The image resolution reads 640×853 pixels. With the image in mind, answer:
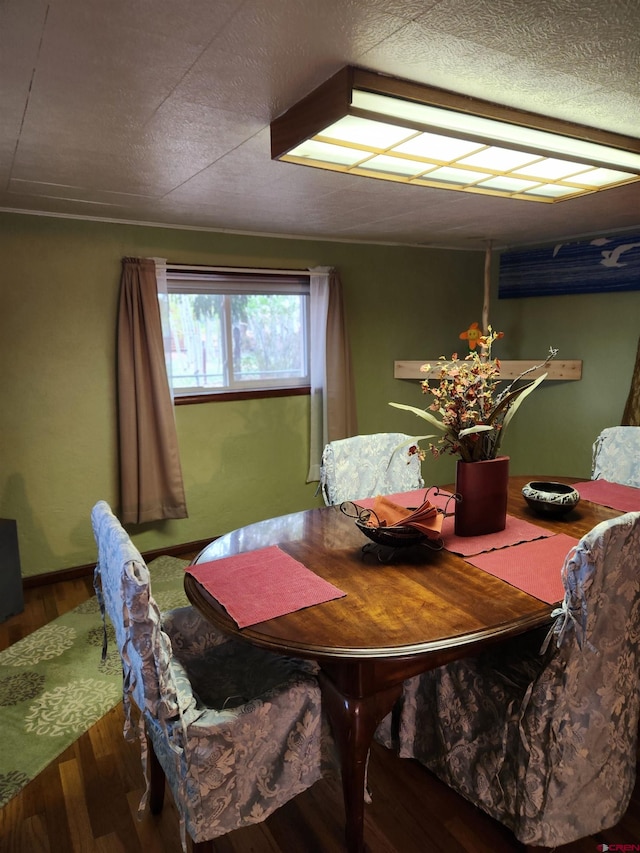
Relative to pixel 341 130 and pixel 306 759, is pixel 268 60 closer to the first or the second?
pixel 341 130

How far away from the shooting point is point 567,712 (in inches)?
56.8

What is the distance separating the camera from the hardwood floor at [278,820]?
5.41 ft

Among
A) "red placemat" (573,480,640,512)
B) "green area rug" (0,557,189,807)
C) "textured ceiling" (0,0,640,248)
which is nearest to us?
"textured ceiling" (0,0,640,248)

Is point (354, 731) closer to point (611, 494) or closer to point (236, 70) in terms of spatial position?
point (611, 494)

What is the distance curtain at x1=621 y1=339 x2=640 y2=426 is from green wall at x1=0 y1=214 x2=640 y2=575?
0.31m

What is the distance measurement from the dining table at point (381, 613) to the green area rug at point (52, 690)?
98cm

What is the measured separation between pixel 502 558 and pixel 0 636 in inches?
101

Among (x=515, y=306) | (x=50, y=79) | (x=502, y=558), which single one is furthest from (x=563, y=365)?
(x=50, y=79)

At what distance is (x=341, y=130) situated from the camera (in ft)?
5.32

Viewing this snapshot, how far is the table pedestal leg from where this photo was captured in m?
1.45

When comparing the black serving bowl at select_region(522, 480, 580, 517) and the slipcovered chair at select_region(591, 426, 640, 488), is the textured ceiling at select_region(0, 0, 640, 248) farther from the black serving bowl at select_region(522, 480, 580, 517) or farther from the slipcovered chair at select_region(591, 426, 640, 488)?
the slipcovered chair at select_region(591, 426, 640, 488)

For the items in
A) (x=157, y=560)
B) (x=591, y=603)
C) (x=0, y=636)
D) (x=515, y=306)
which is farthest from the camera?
(x=515, y=306)

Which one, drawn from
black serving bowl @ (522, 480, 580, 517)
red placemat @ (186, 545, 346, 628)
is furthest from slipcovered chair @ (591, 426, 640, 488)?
red placemat @ (186, 545, 346, 628)

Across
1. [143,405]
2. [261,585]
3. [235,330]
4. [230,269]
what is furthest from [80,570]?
[261,585]
